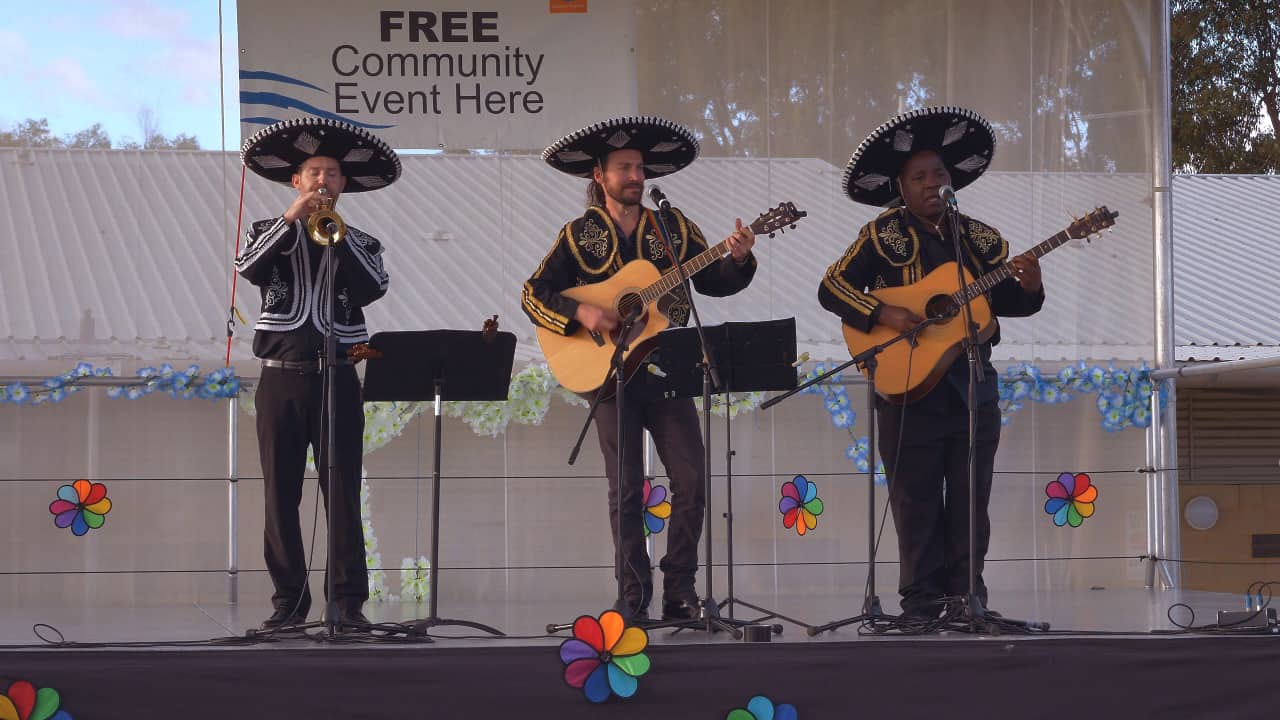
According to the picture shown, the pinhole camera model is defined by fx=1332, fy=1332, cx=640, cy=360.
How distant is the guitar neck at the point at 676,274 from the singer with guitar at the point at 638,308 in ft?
0.13

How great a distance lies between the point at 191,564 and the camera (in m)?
6.25

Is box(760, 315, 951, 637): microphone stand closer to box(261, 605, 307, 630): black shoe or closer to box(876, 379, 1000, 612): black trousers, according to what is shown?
box(876, 379, 1000, 612): black trousers

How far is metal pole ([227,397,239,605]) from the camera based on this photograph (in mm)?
6199

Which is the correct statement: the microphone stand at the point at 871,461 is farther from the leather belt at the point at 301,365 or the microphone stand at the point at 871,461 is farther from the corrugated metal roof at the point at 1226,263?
the corrugated metal roof at the point at 1226,263

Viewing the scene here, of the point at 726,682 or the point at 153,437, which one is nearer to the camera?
the point at 726,682

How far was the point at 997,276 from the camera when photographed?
14.8ft

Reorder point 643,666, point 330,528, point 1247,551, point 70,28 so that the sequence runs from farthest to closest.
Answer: point 1247,551
point 70,28
point 330,528
point 643,666

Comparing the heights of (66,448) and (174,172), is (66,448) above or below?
below

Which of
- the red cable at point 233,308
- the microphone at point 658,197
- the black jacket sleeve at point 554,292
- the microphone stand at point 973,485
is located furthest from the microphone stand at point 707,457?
the red cable at point 233,308

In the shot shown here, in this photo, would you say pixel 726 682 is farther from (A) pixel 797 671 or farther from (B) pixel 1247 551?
(B) pixel 1247 551

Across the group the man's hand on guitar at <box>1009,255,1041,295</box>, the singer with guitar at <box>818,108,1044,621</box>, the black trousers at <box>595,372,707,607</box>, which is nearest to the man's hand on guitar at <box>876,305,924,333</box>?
the singer with guitar at <box>818,108,1044,621</box>

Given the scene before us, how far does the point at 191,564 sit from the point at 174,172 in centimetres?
184

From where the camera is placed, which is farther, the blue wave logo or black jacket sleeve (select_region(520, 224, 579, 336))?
the blue wave logo

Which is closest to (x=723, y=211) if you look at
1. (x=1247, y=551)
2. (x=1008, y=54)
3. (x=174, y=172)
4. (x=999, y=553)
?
(x=1008, y=54)
